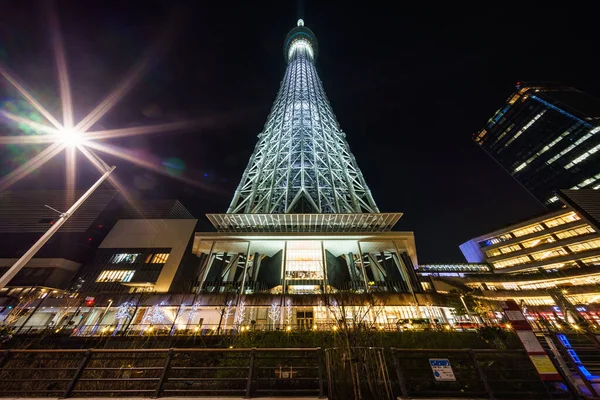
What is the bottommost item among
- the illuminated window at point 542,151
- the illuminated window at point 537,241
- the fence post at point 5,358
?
the fence post at point 5,358

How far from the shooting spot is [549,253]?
47125 mm

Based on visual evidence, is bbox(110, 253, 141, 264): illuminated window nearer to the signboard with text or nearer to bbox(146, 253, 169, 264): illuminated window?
bbox(146, 253, 169, 264): illuminated window

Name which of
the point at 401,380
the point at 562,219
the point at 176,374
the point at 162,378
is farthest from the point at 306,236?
the point at 562,219

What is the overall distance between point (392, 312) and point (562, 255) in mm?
49552

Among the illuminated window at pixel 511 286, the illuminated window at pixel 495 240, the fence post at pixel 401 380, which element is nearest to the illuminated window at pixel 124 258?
the fence post at pixel 401 380

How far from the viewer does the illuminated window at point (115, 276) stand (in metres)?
35.7

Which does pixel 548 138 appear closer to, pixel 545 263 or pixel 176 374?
pixel 545 263

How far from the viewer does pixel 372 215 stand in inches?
1099

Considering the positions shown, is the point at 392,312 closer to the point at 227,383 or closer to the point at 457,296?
the point at 457,296

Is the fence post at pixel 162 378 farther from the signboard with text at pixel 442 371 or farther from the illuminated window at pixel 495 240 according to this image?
the illuminated window at pixel 495 240

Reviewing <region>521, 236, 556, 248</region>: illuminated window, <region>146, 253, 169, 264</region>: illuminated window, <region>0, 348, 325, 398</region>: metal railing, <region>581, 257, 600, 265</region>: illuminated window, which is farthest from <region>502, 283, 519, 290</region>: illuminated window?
<region>146, 253, 169, 264</region>: illuminated window

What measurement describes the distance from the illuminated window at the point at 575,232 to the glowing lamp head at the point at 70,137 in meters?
73.8

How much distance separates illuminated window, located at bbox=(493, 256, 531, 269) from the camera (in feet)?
166

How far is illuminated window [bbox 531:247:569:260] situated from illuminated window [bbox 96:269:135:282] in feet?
270
